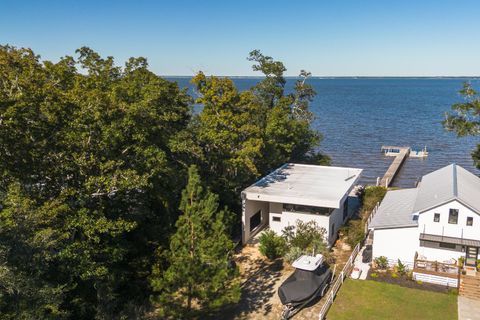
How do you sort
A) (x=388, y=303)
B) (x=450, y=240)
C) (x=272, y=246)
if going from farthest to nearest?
(x=272, y=246), (x=450, y=240), (x=388, y=303)

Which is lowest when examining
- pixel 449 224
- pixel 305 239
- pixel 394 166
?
pixel 394 166

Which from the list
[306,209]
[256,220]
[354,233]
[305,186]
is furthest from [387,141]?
[306,209]

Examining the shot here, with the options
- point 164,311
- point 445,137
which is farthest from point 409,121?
point 164,311

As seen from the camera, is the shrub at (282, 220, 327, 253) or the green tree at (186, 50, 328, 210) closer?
the shrub at (282, 220, 327, 253)

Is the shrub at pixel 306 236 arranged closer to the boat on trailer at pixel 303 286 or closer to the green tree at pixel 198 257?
the boat on trailer at pixel 303 286

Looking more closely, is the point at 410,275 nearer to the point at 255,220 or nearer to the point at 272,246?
the point at 272,246

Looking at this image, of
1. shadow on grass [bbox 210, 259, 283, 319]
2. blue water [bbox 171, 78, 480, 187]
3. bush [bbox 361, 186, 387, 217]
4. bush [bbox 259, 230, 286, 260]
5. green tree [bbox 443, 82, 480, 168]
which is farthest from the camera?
blue water [bbox 171, 78, 480, 187]

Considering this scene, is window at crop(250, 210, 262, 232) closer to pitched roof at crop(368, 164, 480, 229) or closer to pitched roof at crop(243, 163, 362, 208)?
pitched roof at crop(243, 163, 362, 208)

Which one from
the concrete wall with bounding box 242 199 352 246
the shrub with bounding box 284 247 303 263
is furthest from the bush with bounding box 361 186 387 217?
the shrub with bounding box 284 247 303 263
